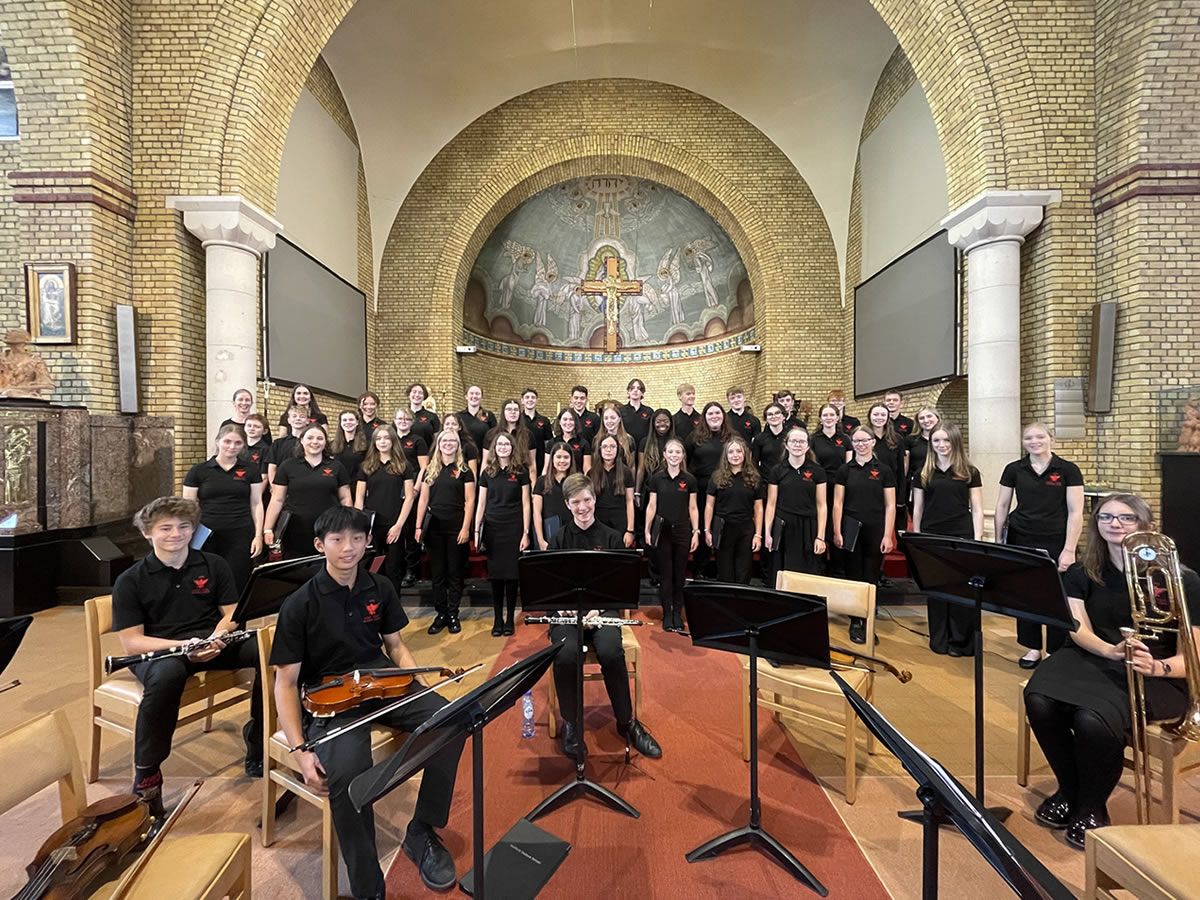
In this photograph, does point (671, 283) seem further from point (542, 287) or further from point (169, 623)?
point (169, 623)

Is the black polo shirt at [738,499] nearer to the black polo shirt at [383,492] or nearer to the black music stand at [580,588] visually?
the black music stand at [580,588]

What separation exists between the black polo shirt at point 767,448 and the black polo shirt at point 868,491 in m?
1.05

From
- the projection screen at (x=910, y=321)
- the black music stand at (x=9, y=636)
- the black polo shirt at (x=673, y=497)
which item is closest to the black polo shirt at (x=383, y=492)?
the black polo shirt at (x=673, y=497)

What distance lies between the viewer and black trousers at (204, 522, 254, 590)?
459 centimetres

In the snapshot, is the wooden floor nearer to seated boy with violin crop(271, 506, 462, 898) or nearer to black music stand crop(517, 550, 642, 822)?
seated boy with violin crop(271, 506, 462, 898)

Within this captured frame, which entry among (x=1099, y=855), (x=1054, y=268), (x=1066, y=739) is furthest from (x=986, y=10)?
(x=1099, y=855)

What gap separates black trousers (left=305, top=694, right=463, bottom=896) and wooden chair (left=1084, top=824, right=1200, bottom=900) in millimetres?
2177

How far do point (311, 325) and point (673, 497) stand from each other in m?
8.05

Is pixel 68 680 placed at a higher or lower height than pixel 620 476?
lower

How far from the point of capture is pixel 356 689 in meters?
2.39

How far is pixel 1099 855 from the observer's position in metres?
1.79

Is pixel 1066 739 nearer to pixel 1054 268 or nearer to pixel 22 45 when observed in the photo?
pixel 1054 268

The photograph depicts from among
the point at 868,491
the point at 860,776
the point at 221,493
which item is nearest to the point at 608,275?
the point at 868,491

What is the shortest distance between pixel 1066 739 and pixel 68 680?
6646mm
